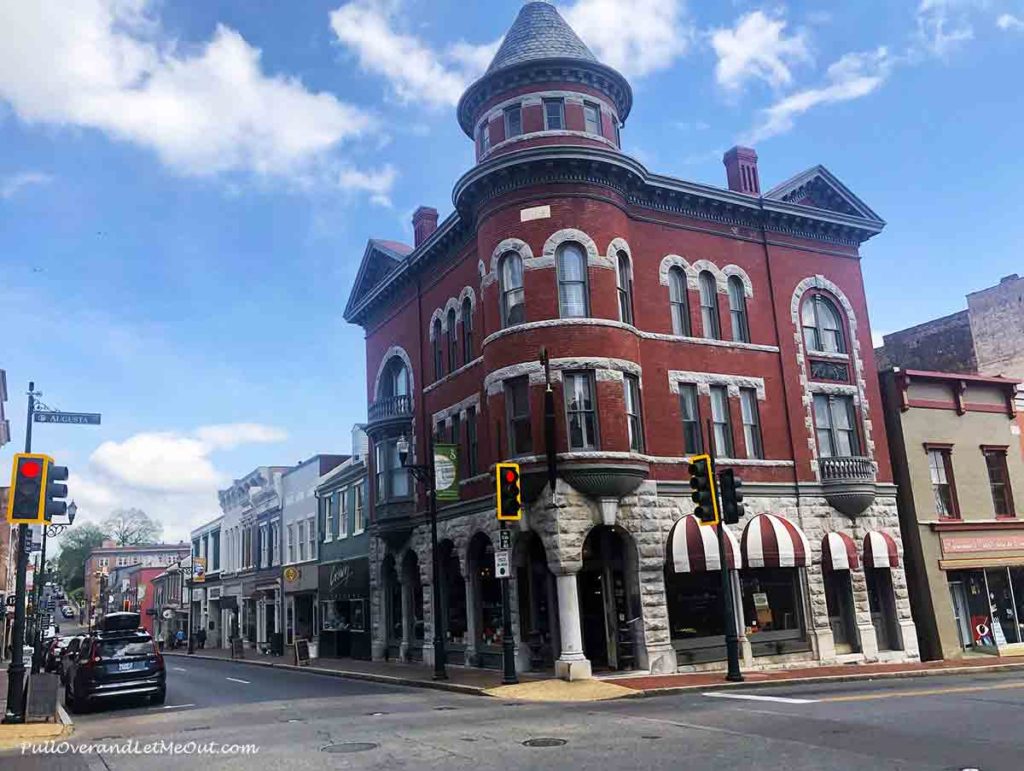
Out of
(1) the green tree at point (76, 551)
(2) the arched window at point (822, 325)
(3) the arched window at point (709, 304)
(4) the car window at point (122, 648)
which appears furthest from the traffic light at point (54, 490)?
(1) the green tree at point (76, 551)

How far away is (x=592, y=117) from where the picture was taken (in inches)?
1069

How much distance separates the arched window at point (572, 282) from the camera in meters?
25.0

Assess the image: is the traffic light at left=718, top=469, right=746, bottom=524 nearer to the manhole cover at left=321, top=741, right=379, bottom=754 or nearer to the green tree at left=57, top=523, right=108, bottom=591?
the manhole cover at left=321, top=741, right=379, bottom=754

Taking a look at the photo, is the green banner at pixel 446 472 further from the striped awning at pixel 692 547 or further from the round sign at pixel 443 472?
the striped awning at pixel 692 547

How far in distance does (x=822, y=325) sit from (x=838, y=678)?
13.4 metres

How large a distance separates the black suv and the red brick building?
946 cm

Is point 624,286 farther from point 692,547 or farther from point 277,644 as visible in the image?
point 277,644

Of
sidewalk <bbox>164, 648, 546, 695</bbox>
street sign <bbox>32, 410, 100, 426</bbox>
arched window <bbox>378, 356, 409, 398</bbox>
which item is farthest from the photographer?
arched window <bbox>378, 356, 409, 398</bbox>

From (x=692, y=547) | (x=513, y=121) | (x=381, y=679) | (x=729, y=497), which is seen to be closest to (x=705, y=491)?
(x=729, y=497)

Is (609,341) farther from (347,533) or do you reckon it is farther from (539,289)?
(347,533)

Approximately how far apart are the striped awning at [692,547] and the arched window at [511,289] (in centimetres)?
742

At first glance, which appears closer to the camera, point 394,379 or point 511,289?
point 511,289

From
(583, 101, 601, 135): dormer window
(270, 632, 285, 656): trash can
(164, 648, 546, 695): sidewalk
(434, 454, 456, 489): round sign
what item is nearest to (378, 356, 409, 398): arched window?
(434, 454, 456, 489): round sign

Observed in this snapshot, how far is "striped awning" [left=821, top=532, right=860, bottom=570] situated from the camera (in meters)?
27.3
